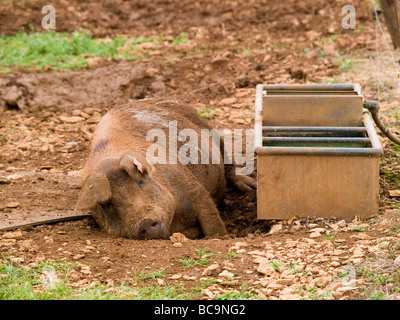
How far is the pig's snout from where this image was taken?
5875 millimetres

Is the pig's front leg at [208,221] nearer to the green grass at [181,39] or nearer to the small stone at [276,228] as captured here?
the small stone at [276,228]

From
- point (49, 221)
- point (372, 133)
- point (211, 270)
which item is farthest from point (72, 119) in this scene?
point (211, 270)

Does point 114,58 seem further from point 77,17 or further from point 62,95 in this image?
point 77,17

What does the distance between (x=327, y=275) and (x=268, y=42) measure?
300 inches

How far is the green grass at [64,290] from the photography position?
4699 mm

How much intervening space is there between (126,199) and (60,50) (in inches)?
257

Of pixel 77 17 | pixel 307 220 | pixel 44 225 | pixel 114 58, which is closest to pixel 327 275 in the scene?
pixel 307 220

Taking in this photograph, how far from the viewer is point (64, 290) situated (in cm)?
485

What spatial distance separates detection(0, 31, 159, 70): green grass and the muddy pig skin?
13.2 feet

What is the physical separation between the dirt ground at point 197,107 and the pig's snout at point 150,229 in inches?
4.7

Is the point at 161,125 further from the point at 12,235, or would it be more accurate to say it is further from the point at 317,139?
the point at 12,235

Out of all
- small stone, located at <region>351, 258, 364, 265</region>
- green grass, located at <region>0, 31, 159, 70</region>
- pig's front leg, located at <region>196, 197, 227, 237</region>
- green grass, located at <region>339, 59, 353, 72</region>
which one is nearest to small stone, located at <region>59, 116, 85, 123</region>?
green grass, located at <region>0, 31, 159, 70</region>

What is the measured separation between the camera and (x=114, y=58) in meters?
11.5

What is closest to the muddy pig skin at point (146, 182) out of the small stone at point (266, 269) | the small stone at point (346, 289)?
the small stone at point (266, 269)
